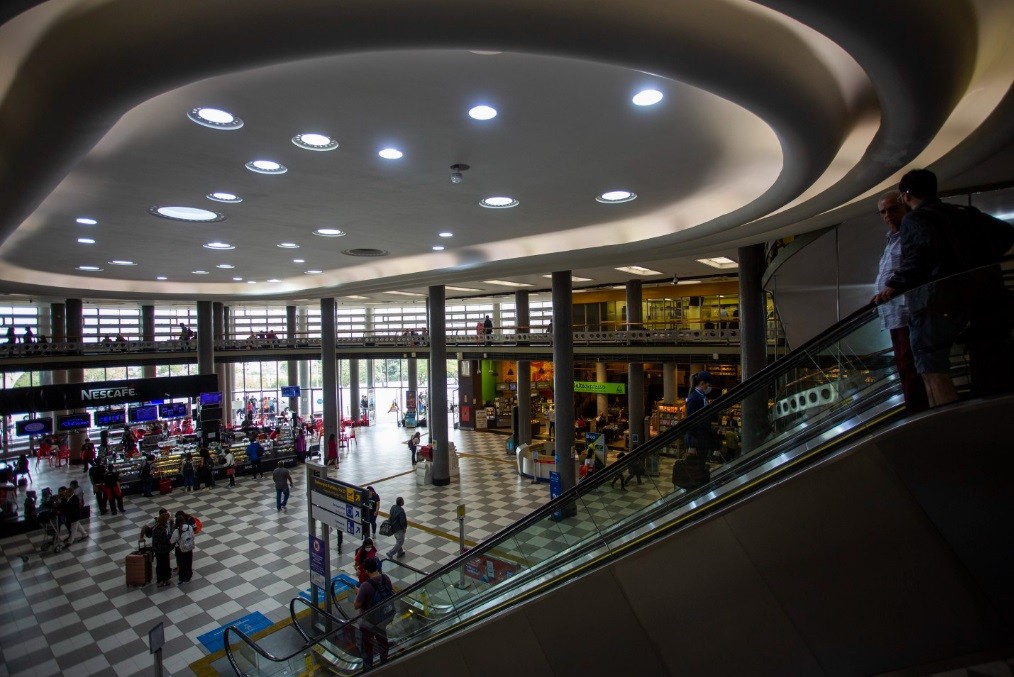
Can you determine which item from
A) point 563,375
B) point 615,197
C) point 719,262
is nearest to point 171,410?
point 563,375

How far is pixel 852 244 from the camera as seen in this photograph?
866 centimetres

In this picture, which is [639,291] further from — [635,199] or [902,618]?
[902,618]

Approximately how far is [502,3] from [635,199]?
18.7 feet

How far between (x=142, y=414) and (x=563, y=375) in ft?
44.9

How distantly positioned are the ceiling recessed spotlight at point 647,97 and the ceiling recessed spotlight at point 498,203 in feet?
11.1

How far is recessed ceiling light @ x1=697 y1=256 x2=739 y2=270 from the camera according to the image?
52.4 feet

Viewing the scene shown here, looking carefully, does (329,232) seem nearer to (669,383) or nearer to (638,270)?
(638,270)

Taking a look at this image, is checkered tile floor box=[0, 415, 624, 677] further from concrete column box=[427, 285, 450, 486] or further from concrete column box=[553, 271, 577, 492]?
concrete column box=[553, 271, 577, 492]

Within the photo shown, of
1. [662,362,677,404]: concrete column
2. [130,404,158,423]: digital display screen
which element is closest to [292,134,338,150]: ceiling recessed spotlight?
[130,404,158,423]: digital display screen

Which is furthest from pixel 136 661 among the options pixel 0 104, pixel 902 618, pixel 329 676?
pixel 902 618

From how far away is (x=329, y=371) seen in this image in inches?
771

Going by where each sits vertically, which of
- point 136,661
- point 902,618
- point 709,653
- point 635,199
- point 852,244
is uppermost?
point 635,199

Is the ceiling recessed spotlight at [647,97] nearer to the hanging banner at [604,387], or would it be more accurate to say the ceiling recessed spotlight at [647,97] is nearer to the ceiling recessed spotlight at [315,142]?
the ceiling recessed spotlight at [315,142]

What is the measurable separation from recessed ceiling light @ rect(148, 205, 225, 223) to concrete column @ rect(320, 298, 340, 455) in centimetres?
1134
